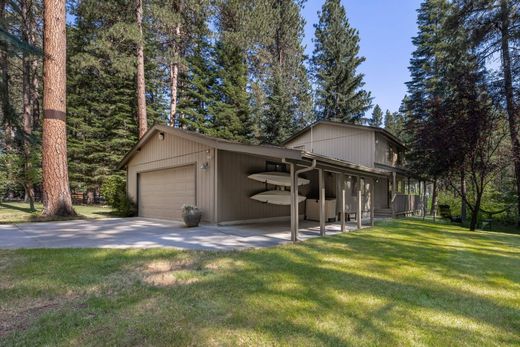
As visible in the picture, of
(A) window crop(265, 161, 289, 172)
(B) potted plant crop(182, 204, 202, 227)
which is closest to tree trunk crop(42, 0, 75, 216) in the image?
(B) potted plant crop(182, 204, 202, 227)

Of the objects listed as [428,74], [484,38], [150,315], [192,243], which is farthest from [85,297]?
[428,74]

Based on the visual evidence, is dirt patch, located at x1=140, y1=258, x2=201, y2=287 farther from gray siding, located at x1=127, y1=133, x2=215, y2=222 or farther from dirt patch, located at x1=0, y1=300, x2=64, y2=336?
gray siding, located at x1=127, y1=133, x2=215, y2=222

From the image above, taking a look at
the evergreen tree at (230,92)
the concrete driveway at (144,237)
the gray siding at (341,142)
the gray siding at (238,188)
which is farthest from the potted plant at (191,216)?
the evergreen tree at (230,92)

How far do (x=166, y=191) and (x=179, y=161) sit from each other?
1.48 metres

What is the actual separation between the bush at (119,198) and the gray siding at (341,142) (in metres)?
10.6

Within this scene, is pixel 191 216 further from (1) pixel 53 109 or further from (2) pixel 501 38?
(2) pixel 501 38

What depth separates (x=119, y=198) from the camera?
12.5m

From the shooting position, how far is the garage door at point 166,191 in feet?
32.2

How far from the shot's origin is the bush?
1202 cm

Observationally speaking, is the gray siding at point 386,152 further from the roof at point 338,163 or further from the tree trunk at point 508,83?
the roof at point 338,163

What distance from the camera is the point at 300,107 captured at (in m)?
23.8

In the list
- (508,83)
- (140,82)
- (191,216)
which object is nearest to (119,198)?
(191,216)

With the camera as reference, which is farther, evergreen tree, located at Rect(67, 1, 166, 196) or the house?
evergreen tree, located at Rect(67, 1, 166, 196)

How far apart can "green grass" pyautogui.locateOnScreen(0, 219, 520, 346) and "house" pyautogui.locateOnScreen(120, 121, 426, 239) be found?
2403 mm
